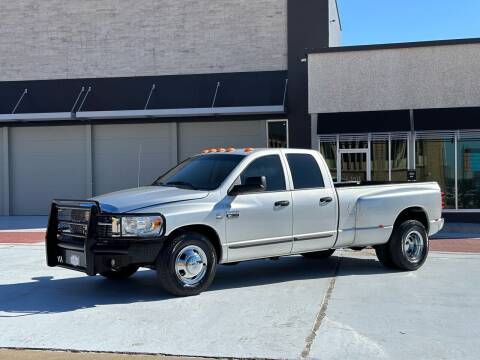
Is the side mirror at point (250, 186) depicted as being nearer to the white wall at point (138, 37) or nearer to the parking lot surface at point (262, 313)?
the parking lot surface at point (262, 313)

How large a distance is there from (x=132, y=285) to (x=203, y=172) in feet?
6.34

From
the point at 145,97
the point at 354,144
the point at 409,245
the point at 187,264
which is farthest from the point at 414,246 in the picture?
the point at 145,97

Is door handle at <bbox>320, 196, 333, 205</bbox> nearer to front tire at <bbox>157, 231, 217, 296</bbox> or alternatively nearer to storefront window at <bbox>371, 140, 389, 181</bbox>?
front tire at <bbox>157, 231, 217, 296</bbox>

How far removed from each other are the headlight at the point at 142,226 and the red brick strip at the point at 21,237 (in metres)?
7.86

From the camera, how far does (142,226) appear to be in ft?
24.1

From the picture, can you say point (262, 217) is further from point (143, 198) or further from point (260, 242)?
point (143, 198)

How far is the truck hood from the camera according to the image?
7414mm

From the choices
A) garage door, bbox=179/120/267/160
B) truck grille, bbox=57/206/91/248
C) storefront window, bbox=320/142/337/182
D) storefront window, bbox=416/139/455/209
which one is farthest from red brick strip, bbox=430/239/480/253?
garage door, bbox=179/120/267/160

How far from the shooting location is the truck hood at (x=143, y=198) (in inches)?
292

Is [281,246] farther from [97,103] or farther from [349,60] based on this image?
[97,103]

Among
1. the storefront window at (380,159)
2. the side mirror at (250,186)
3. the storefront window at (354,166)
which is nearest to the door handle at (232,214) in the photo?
the side mirror at (250,186)

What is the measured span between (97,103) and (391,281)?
1595 centimetres

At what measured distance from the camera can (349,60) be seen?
18453mm

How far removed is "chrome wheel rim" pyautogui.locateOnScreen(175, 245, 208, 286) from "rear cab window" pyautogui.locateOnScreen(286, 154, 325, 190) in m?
1.87
